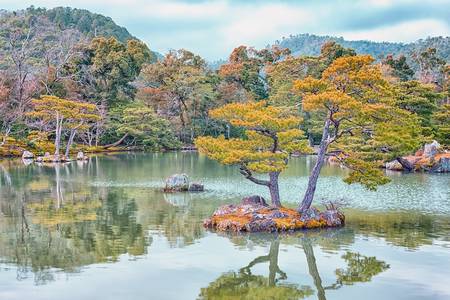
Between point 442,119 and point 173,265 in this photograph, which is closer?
point 173,265

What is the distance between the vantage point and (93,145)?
6412cm

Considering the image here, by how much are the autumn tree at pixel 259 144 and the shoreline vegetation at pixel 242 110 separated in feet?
0.13

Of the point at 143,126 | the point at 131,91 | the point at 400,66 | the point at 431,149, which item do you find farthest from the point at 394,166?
Answer: the point at 131,91

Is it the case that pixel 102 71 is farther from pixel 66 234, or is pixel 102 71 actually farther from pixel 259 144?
pixel 66 234

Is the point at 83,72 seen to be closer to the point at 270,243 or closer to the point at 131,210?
the point at 131,210

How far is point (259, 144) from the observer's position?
67.5ft

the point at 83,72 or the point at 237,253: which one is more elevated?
the point at 83,72

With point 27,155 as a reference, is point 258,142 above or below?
above

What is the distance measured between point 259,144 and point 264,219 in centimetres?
301

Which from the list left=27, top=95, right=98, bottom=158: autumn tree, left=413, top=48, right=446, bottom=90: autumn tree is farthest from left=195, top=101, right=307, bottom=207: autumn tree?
left=413, top=48, right=446, bottom=90: autumn tree

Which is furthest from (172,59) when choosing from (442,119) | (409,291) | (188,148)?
(409,291)

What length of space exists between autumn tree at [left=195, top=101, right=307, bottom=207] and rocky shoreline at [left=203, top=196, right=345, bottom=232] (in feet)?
2.90

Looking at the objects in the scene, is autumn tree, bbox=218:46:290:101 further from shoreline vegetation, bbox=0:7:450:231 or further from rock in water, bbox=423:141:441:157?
rock in water, bbox=423:141:441:157

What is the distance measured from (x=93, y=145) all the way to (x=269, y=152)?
47201 mm
